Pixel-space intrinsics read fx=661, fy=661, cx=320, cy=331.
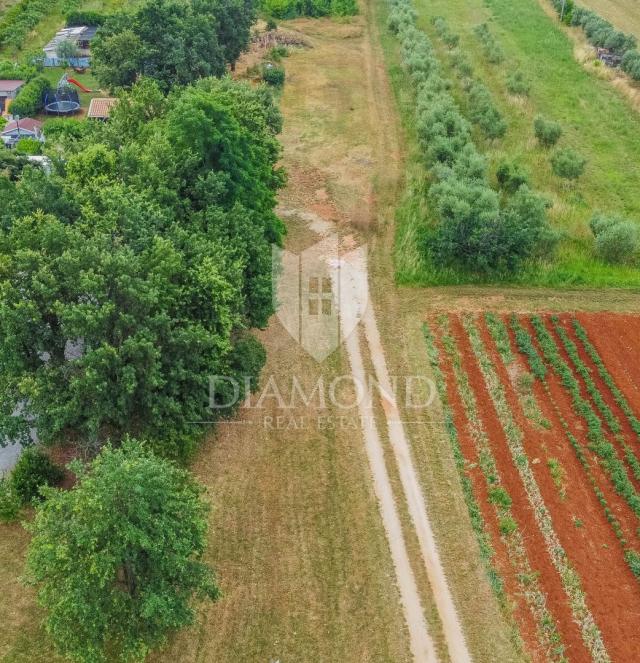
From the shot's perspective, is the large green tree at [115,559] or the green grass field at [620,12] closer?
the large green tree at [115,559]

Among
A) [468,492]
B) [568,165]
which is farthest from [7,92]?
[468,492]

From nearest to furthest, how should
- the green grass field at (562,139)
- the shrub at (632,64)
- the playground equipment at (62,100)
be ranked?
the green grass field at (562,139), the playground equipment at (62,100), the shrub at (632,64)

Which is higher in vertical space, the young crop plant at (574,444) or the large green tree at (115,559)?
the large green tree at (115,559)

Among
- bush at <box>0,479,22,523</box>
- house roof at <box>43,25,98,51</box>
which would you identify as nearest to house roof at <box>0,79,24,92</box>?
house roof at <box>43,25,98,51</box>

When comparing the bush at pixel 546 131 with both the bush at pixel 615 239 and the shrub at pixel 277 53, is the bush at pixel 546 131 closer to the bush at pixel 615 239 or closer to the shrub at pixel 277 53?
the bush at pixel 615 239

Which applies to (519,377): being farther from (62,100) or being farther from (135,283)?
(62,100)

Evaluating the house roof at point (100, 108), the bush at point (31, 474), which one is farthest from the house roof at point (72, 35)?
the bush at point (31, 474)

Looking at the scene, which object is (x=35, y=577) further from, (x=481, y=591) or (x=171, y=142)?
(x=171, y=142)
